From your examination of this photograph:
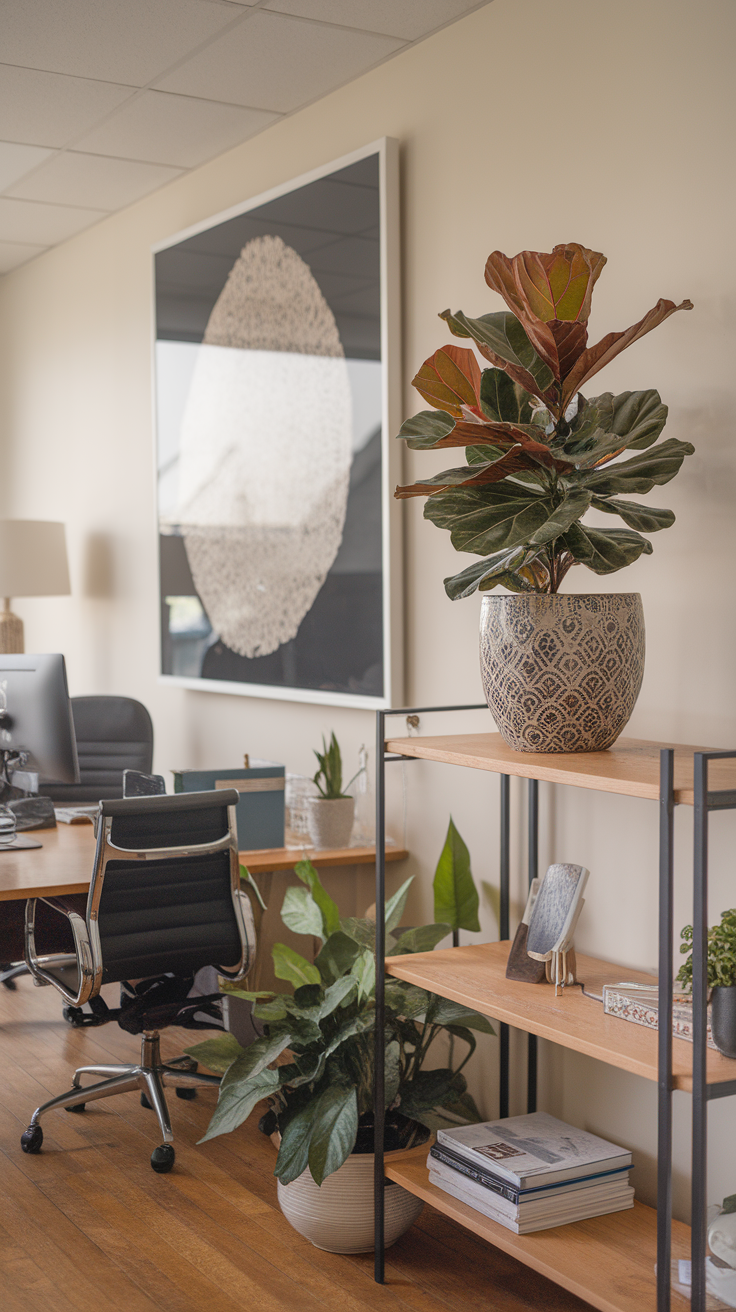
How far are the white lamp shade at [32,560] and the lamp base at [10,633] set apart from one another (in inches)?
7.7

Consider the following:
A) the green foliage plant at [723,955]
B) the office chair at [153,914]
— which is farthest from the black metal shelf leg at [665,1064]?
the office chair at [153,914]

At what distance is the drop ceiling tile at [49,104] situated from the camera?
346 centimetres

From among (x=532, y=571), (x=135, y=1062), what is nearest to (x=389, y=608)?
(x=532, y=571)

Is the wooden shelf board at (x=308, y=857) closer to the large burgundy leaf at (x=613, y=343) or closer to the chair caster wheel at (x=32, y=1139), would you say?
the chair caster wheel at (x=32, y=1139)

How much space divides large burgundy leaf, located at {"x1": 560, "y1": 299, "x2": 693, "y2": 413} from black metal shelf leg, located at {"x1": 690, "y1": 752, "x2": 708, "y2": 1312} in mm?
753

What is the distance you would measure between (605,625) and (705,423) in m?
0.51

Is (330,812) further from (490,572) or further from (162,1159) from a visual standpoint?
(490,572)

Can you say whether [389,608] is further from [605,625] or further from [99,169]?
[99,169]

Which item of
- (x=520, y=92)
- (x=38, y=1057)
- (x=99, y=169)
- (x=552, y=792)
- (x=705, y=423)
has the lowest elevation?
(x=38, y=1057)

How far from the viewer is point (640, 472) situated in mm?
2143

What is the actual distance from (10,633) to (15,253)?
172cm

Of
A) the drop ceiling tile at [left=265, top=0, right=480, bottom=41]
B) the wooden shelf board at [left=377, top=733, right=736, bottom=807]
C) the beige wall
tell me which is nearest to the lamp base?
the beige wall

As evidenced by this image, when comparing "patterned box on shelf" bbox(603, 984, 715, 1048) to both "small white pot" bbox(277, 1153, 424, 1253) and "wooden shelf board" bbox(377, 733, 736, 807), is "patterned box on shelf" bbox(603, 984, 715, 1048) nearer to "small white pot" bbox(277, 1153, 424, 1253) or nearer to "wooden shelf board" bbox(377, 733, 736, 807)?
"wooden shelf board" bbox(377, 733, 736, 807)

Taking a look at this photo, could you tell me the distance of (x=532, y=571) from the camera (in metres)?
2.28
